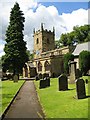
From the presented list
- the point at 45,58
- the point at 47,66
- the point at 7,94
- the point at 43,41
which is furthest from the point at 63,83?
the point at 43,41

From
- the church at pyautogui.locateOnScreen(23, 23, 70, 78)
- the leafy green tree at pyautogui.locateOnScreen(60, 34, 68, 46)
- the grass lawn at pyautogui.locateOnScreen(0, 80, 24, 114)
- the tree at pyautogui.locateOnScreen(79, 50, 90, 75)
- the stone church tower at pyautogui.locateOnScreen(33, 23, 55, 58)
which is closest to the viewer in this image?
the grass lawn at pyautogui.locateOnScreen(0, 80, 24, 114)

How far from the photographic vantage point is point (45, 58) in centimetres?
5884

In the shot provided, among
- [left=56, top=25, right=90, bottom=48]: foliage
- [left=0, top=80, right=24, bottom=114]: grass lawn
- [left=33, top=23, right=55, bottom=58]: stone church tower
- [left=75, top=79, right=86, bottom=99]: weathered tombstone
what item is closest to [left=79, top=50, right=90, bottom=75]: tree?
[left=0, top=80, right=24, bottom=114]: grass lawn

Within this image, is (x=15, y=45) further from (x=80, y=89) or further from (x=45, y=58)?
(x=80, y=89)

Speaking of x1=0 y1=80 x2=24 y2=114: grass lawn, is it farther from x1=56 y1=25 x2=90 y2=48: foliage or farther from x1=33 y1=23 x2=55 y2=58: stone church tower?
x1=33 y1=23 x2=55 y2=58: stone church tower

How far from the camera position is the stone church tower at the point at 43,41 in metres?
78.4

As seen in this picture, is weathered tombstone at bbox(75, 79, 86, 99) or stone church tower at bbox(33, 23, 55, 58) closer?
weathered tombstone at bbox(75, 79, 86, 99)

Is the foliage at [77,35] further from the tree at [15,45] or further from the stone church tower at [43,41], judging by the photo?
the tree at [15,45]

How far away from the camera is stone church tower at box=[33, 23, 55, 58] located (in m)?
78.4

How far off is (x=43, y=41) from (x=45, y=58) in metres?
20.3

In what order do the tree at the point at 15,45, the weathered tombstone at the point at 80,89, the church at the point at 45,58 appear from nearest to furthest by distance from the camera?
the weathered tombstone at the point at 80,89 < the tree at the point at 15,45 < the church at the point at 45,58

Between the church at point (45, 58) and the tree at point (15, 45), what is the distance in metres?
5.03

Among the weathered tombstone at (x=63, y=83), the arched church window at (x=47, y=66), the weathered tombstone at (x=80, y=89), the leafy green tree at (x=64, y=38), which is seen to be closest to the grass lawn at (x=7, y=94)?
the weathered tombstone at (x=63, y=83)

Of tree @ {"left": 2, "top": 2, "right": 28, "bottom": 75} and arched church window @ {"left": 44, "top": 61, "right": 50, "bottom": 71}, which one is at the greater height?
tree @ {"left": 2, "top": 2, "right": 28, "bottom": 75}
